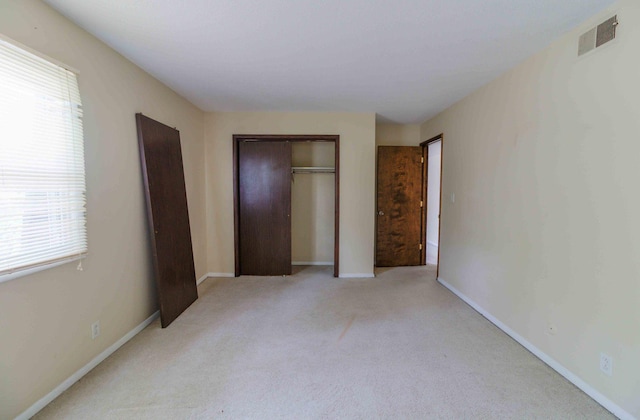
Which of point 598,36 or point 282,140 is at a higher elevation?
point 598,36

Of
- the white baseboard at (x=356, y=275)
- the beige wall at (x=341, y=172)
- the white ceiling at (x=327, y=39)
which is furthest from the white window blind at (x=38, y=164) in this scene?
the white baseboard at (x=356, y=275)

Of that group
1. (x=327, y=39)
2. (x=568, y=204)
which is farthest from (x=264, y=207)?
(x=568, y=204)

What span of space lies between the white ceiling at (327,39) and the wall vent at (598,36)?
0.34ft

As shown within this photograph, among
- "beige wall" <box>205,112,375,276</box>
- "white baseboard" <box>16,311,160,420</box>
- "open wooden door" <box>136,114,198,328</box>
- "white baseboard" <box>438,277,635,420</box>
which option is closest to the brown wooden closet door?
"beige wall" <box>205,112,375,276</box>

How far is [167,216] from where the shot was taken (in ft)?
9.14

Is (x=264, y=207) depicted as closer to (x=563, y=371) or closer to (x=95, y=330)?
(x=95, y=330)

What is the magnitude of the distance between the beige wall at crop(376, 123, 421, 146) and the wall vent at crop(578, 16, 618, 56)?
2902 mm

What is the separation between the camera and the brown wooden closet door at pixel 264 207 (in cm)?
405

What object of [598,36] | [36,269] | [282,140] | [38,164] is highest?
[598,36]

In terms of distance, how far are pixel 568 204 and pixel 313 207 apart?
132 inches

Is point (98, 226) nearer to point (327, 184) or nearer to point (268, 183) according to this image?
point (268, 183)

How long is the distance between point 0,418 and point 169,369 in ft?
2.63

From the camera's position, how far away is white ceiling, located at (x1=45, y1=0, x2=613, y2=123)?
1.66m

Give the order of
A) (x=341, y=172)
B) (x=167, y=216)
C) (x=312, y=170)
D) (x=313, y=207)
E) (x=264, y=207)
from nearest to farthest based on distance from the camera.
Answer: (x=167, y=216), (x=341, y=172), (x=264, y=207), (x=312, y=170), (x=313, y=207)
